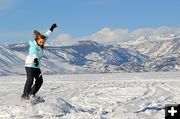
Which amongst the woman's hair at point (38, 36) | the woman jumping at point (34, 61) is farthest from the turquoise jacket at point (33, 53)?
the woman's hair at point (38, 36)

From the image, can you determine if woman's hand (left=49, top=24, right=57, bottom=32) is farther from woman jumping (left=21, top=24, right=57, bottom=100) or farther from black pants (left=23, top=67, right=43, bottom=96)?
black pants (left=23, top=67, right=43, bottom=96)

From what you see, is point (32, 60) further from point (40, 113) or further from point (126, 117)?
point (126, 117)

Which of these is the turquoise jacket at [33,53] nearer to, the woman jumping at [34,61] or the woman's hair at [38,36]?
the woman jumping at [34,61]

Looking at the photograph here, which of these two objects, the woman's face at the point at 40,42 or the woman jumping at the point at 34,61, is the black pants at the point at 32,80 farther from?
the woman's face at the point at 40,42

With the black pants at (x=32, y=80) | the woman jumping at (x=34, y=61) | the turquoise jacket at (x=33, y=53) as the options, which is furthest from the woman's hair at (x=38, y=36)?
the black pants at (x=32, y=80)

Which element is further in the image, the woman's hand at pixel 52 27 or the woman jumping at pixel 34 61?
the woman's hand at pixel 52 27

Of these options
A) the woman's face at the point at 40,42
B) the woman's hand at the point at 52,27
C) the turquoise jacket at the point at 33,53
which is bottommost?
the turquoise jacket at the point at 33,53

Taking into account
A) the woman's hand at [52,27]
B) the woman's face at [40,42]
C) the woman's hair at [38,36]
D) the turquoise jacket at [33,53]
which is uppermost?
the woman's hand at [52,27]

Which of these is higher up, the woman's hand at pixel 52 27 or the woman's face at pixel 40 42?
the woman's hand at pixel 52 27

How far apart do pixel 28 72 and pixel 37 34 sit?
101cm

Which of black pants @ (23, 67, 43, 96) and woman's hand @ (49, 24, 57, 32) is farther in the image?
woman's hand @ (49, 24, 57, 32)

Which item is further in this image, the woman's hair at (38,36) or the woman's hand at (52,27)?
the woman's hand at (52,27)

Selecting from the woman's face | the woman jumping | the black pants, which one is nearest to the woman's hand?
the woman jumping

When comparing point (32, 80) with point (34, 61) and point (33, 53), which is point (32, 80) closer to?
point (34, 61)
